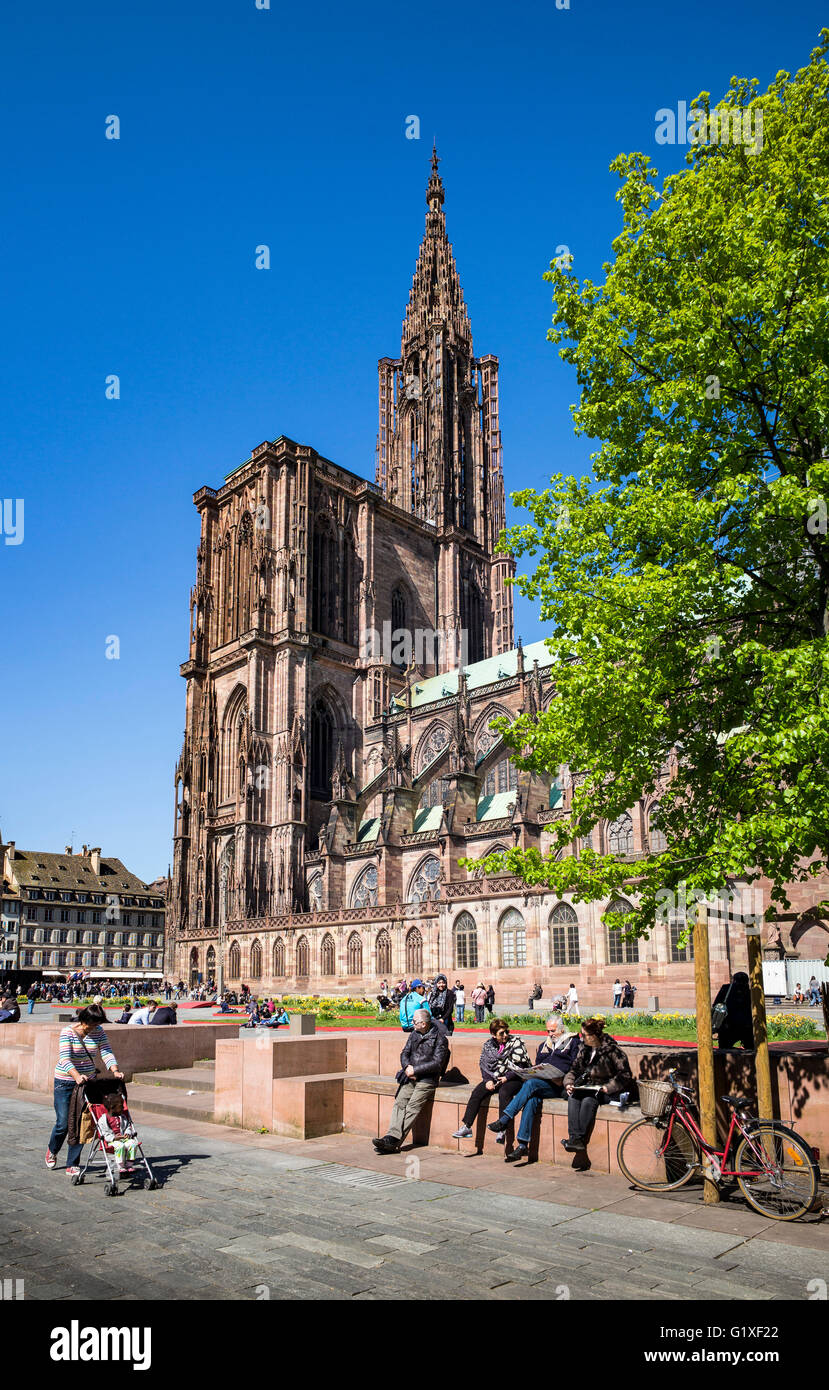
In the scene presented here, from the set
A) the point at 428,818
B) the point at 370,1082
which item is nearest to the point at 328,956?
the point at 428,818

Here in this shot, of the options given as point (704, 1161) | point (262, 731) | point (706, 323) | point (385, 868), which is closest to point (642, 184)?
point (706, 323)

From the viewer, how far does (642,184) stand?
13.0 metres

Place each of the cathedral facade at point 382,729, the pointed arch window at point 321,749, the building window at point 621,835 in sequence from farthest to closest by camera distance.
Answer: the pointed arch window at point 321,749 → the cathedral facade at point 382,729 → the building window at point 621,835

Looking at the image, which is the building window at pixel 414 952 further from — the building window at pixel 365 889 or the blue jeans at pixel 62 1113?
the blue jeans at pixel 62 1113

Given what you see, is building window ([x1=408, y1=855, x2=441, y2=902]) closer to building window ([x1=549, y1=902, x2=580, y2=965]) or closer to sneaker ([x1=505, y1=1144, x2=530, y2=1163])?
building window ([x1=549, y1=902, x2=580, y2=965])

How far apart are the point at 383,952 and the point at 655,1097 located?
41315 millimetres

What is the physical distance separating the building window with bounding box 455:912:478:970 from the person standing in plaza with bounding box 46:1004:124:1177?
3453 centimetres

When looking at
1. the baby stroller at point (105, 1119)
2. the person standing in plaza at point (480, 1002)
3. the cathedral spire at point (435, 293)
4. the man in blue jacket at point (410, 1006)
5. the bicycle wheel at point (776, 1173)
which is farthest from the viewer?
the cathedral spire at point (435, 293)

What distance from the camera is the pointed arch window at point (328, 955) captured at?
51.9 m

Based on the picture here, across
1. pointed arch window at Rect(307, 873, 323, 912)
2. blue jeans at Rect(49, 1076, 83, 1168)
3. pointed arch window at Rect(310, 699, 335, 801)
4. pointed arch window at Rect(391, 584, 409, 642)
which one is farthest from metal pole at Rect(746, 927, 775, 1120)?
pointed arch window at Rect(391, 584, 409, 642)

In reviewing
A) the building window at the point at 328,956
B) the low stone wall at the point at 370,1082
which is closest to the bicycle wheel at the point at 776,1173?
the low stone wall at the point at 370,1082

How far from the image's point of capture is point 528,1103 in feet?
32.1

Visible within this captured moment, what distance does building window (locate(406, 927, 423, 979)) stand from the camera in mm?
46531

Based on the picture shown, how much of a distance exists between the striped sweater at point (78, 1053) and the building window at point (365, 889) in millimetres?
42770
